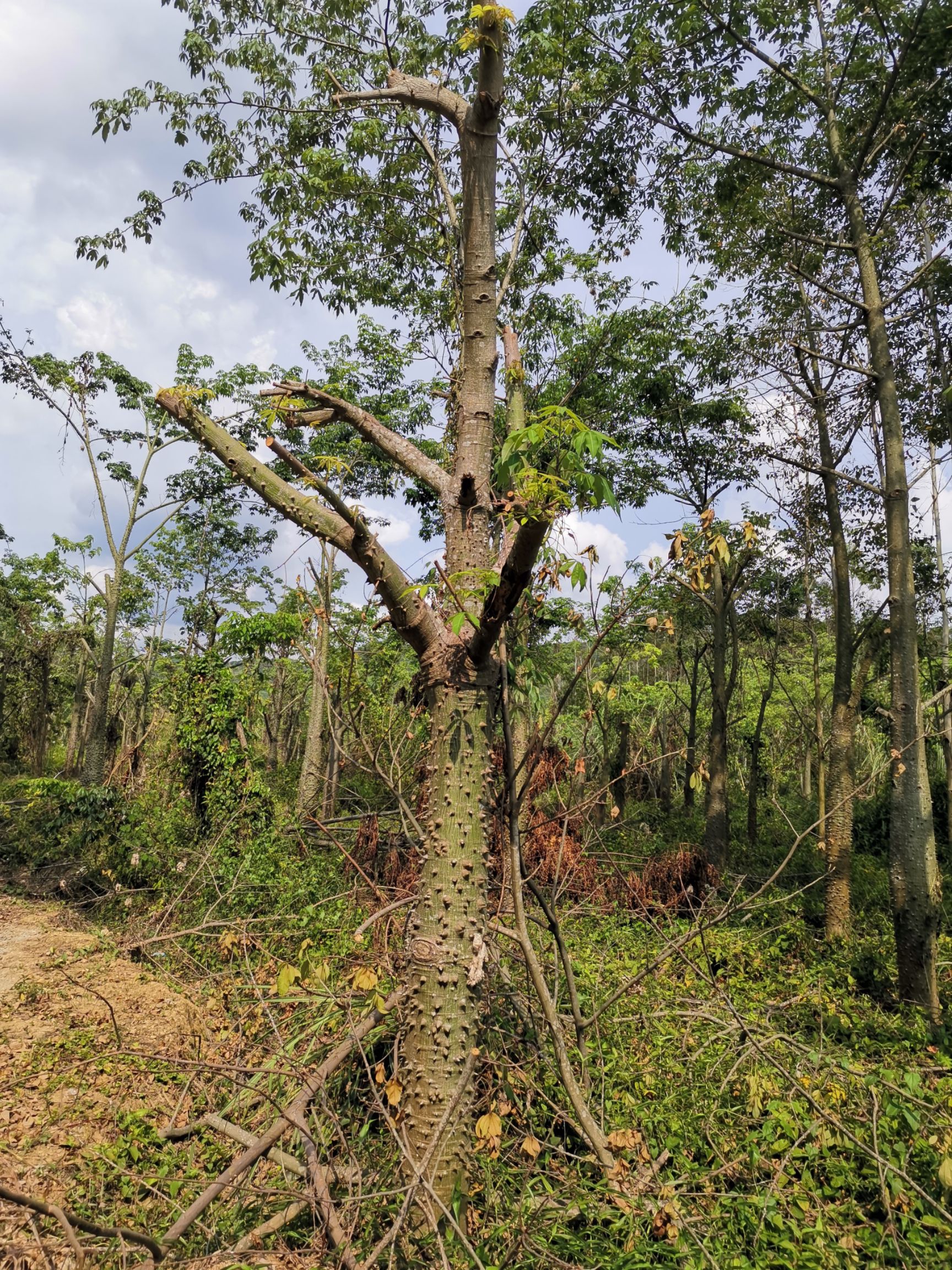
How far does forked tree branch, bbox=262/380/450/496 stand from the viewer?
9.35ft

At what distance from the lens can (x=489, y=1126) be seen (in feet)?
7.88

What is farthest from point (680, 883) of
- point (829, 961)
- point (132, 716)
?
point (132, 716)

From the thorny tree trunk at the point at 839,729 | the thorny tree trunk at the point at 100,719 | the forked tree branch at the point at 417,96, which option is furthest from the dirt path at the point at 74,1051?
the thorny tree trunk at the point at 100,719

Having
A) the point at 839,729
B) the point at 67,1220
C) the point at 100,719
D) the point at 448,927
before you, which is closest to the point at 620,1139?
the point at 448,927

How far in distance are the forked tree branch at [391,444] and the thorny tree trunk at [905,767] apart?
454cm

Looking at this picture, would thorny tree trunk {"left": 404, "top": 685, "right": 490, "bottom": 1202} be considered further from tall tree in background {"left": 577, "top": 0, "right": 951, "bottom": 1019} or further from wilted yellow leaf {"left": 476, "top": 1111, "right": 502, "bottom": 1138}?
tall tree in background {"left": 577, "top": 0, "right": 951, "bottom": 1019}

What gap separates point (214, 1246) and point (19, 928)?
6599 millimetres

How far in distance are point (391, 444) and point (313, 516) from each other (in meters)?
0.70

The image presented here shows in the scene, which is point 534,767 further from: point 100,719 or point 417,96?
point 100,719

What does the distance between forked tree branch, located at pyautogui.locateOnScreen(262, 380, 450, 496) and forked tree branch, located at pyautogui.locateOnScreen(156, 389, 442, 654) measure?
42cm

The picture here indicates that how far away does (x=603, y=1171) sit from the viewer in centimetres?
267

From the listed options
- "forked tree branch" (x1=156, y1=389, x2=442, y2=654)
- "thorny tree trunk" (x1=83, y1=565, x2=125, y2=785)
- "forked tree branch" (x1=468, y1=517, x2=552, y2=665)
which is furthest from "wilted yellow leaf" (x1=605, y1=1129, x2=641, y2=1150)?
"thorny tree trunk" (x1=83, y1=565, x2=125, y2=785)

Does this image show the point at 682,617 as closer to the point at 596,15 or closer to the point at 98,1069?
the point at 596,15

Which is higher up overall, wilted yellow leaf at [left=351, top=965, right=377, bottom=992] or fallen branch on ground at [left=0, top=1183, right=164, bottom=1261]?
wilted yellow leaf at [left=351, top=965, right=377, bottom=992]
